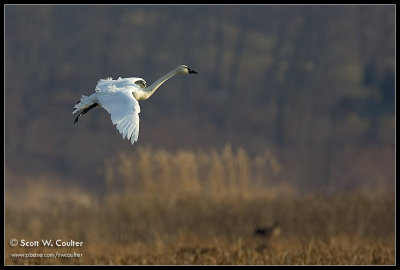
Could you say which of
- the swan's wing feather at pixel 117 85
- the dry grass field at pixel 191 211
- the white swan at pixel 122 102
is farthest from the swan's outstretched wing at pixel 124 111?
the dry grass field at pixel 191 211

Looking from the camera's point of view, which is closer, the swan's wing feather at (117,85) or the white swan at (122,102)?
the white swan at (122,102)

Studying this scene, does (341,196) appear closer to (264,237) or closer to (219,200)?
(219,200)

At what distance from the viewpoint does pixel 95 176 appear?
27969mm

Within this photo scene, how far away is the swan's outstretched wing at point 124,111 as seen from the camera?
791 centimetres

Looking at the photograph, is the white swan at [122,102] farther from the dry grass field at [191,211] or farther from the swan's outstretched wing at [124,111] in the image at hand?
the dry grass field at [191,211]

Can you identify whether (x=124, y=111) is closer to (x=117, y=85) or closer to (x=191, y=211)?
(x=117, y=85)

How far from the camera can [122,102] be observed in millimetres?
8398

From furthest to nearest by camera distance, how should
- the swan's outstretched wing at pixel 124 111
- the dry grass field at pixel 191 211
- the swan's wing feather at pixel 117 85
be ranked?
the dry grass field at pixel 191 211, the swan's wing feather at pixel 117 85, the swan's outstretched wing at pixel 124 111

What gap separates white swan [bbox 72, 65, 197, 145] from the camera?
26.2ft

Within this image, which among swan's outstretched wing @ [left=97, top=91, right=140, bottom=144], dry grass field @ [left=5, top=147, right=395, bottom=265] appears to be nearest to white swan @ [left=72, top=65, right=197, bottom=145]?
swan's outstretched wing @ [left=97, top=91, right=140, bottom=144]

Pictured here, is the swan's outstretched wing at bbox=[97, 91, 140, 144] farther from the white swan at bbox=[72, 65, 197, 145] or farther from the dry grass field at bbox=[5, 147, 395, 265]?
the dry grass field at bbox=[5, 147, 395, 265]

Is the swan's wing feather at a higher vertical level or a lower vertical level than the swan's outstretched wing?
higher

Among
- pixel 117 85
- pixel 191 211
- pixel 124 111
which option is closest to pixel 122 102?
pixel 124 111

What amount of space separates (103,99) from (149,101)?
2273 centimetres
